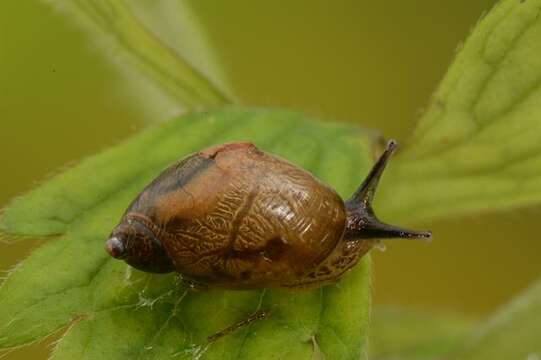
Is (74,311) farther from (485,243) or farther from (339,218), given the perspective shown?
(485,243)

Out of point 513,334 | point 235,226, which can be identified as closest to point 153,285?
point 235,226

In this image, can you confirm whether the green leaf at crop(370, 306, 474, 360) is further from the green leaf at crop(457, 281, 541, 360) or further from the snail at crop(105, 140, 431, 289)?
the snail at crop(105, 140, 431, 289)

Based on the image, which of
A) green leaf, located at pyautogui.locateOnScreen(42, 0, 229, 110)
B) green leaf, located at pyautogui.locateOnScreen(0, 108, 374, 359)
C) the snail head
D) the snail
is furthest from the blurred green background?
the snail head

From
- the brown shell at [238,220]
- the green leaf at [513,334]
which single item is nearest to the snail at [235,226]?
the brown shell at [238,220]

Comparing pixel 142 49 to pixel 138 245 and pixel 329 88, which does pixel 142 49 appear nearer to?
pixel 138 245

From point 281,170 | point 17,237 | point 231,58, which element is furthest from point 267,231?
point 231,58
